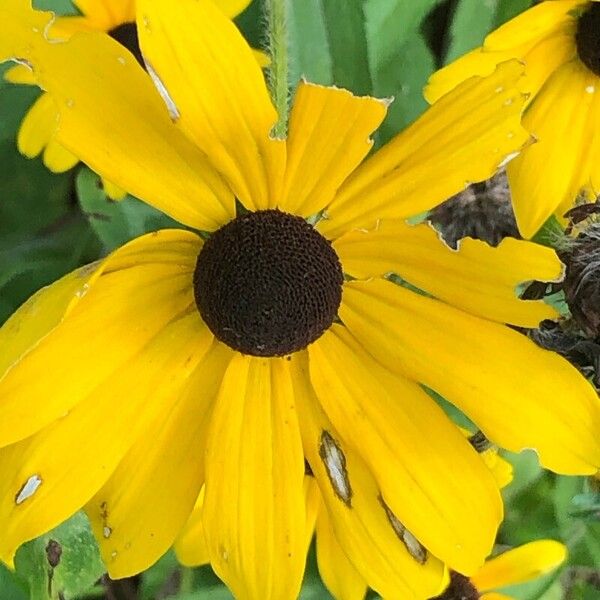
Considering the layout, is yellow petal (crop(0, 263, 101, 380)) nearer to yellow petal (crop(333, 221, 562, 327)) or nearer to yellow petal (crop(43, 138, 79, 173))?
yellow petal (crop(333, 221, 562, 327))

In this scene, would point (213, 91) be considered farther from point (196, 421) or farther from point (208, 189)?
point (196, 421)

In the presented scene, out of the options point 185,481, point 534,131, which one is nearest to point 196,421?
point 185,481

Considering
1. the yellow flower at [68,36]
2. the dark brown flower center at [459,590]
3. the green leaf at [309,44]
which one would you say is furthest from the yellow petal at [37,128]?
the dark brown flower center at [459,590]

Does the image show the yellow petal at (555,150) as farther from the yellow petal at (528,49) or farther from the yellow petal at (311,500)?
the yellow petal at (311,500)

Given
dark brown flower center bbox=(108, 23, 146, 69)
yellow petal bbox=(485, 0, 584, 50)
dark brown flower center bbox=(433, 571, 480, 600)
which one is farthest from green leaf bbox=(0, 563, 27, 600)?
yellow petal bbox=(485, 0, 584, 50)

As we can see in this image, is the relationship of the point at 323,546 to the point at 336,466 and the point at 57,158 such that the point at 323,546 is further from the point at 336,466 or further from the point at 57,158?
the point at 57,158

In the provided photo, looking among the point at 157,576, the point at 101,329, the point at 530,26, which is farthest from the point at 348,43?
the point at 157,576

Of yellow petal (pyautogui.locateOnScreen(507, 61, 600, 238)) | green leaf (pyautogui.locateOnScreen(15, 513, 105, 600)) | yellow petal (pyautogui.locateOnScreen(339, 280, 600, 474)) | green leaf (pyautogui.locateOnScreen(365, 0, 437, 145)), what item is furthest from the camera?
green leaf (pyautogui.locateOnScreen(365, 0, 437, 145))
